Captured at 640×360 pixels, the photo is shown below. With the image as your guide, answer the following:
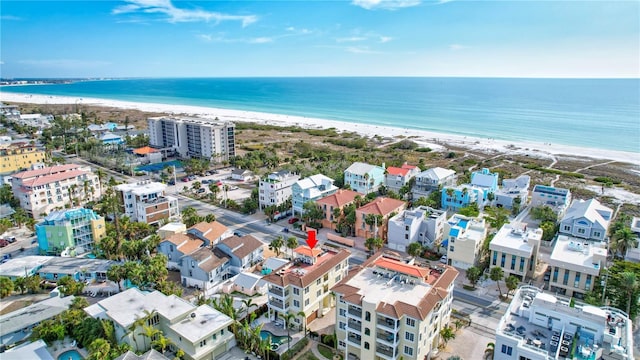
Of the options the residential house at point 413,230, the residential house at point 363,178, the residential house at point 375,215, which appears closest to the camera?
the residential house at point 413,230

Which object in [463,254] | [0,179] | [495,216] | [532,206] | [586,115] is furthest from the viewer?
[586,115]

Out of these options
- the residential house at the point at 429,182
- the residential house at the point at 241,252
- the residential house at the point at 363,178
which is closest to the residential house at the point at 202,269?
the residential house at the point at 241,252

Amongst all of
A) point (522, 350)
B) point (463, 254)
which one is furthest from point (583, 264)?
point (522, 350)

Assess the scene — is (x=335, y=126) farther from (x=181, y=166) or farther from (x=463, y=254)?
(x=463, y=254)

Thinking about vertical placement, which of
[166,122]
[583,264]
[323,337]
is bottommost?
[323,337]

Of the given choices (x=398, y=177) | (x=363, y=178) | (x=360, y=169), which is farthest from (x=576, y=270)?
(x=360, y=169)

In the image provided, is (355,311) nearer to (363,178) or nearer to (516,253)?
(516,253)

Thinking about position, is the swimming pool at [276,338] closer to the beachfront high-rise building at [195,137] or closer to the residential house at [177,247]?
the residential house at [177,247]
